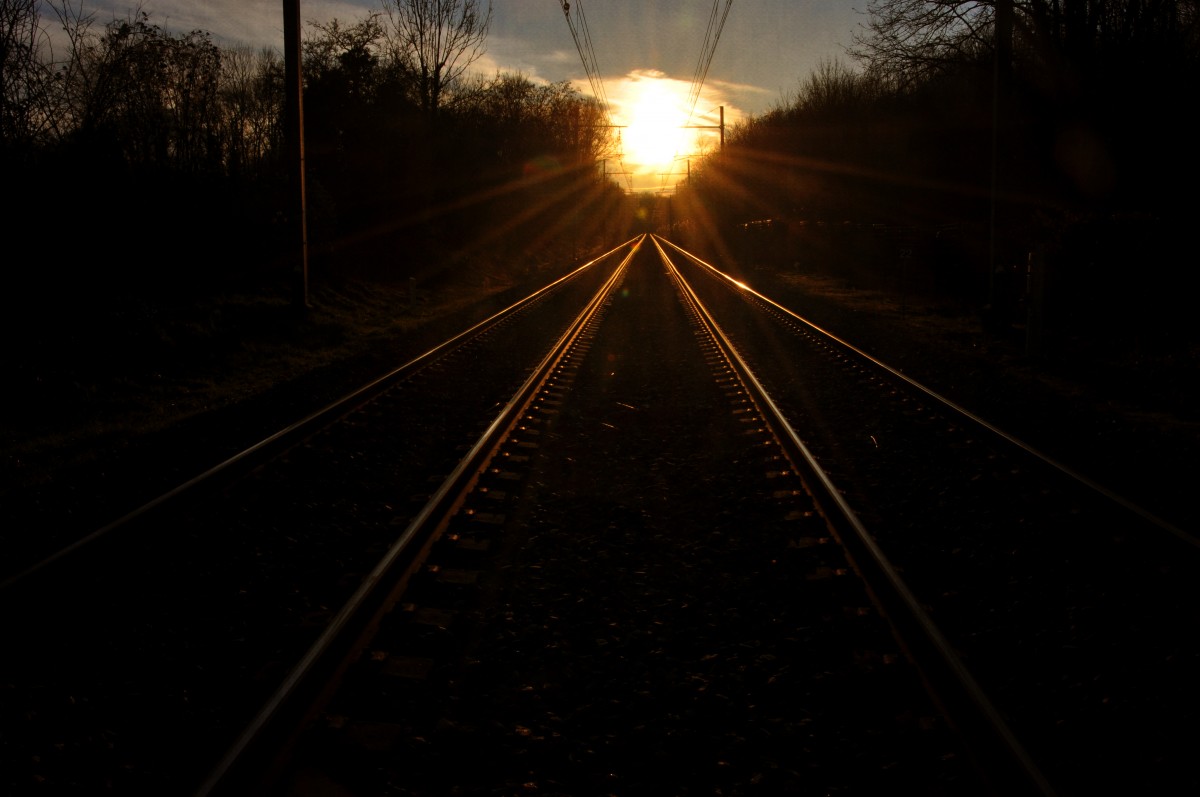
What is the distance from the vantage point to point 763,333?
614 inches

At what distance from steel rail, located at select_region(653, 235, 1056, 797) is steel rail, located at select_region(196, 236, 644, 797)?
93.1 inches

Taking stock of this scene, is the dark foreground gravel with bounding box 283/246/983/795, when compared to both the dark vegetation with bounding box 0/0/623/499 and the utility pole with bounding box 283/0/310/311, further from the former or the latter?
the utility pole with bounding box 283/0/310/311

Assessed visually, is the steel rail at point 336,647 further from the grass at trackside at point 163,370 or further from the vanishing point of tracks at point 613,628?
the grass at trackside at point 163,370

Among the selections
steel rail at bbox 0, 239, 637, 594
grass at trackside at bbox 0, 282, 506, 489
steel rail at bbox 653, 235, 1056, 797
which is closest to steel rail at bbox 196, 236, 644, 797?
steel rail at bbox 0, 239, 637, 594

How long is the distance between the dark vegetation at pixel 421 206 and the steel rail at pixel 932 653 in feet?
20.1

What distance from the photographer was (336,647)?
3.76 metres

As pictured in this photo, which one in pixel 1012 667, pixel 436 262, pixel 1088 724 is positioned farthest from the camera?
pixel 436 262

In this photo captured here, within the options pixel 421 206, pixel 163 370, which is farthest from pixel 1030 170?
pixel 163 370

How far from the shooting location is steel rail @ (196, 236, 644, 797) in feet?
9.62

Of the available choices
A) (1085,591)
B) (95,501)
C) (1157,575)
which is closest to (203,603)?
(95,501)

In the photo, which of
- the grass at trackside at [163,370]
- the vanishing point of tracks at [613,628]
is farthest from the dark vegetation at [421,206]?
the vanishing point of tracks at [613,628]

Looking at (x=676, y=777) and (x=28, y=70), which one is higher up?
(x=28, y=70)

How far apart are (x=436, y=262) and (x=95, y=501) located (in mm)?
29360

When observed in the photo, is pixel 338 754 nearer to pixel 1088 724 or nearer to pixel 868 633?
pixel 868 633
